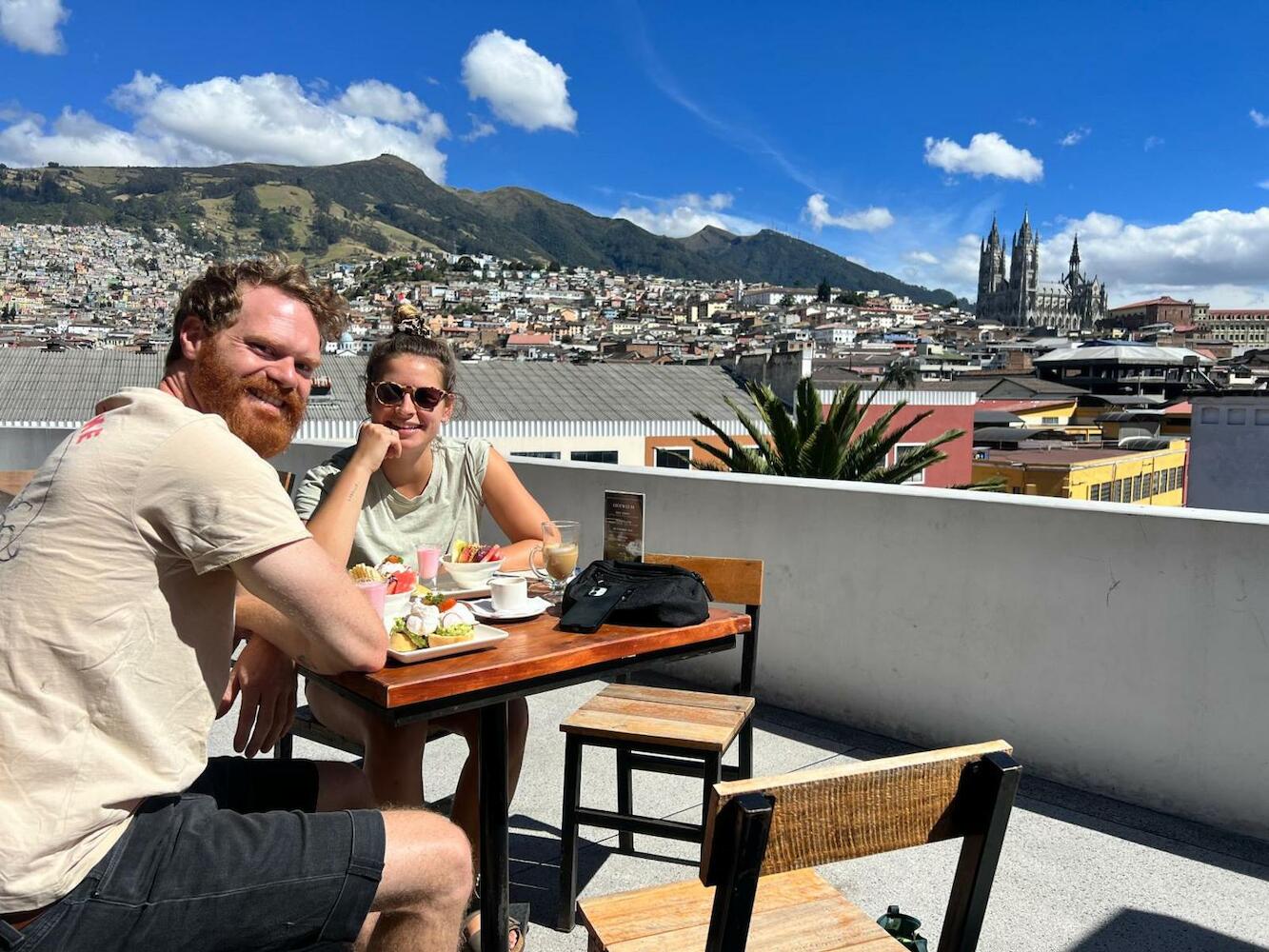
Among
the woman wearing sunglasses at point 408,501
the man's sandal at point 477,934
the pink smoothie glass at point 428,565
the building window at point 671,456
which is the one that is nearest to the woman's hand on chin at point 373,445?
the woman wearing sunglasses at point 408,501

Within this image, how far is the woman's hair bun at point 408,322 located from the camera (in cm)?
295

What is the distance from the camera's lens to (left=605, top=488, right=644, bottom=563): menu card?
248cm

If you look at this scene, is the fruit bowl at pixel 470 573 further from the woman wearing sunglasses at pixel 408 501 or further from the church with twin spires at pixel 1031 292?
the church with twin spires at pixel 1031 292

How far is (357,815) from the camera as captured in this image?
1.42m

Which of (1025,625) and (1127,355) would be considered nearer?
(1025,625)

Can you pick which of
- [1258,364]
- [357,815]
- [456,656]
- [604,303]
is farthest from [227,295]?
[604,303]

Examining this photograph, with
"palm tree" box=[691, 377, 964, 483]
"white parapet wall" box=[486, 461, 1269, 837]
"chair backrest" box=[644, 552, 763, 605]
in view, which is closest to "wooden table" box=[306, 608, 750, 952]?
"chair backrest" box=[644, 552, 763, 605]

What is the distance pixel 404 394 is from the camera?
2.67 m

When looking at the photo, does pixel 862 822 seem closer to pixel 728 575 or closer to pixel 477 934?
pixel 477 934

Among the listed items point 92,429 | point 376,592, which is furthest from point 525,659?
point 92,429

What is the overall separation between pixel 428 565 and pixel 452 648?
62cm

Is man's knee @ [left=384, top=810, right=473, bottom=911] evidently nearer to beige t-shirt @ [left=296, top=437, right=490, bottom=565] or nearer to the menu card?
the menu card

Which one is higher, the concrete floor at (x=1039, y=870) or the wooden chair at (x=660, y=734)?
the wooden chair at (x=660, y=734)

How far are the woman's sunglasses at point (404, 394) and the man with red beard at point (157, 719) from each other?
49.1 inches
